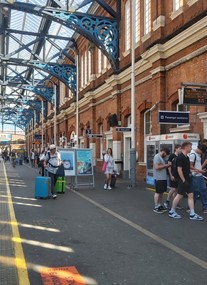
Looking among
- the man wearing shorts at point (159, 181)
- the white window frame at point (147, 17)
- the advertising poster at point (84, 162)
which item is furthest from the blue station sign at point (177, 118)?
the white window frame at point (147, 17)

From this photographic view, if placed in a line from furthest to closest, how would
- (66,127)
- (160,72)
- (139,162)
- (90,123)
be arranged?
(66,127), (90,123), (139,162), (160,72)

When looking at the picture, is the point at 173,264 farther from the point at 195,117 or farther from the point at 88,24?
the point at 88,24

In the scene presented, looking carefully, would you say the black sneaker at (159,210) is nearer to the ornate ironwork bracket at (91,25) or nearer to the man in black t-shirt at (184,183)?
the man in black t-shirt at (184,183)

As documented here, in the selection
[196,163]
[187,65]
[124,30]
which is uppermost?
[124,30]

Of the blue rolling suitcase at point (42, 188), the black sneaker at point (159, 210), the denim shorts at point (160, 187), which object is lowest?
the black sneaker at point (159, 210)

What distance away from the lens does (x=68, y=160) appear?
14844 mm

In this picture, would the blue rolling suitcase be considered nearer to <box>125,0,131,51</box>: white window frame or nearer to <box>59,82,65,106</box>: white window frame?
<box>125,0,131,51</box>: white window frame

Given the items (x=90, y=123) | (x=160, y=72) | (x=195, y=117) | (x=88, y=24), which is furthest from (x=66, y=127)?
(x=195, y=117)

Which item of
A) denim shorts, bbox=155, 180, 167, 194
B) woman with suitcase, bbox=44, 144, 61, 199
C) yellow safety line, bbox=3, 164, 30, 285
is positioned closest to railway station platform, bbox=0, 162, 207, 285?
yellow safety line, bbox=3, 164, 30, 285

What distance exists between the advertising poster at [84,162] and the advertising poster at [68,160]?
0.26 m

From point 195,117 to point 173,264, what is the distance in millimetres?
8619

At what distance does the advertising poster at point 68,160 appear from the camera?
1473 centimetres

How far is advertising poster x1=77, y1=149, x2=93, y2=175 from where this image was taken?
15.1 meters

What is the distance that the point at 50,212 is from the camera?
9344mm
